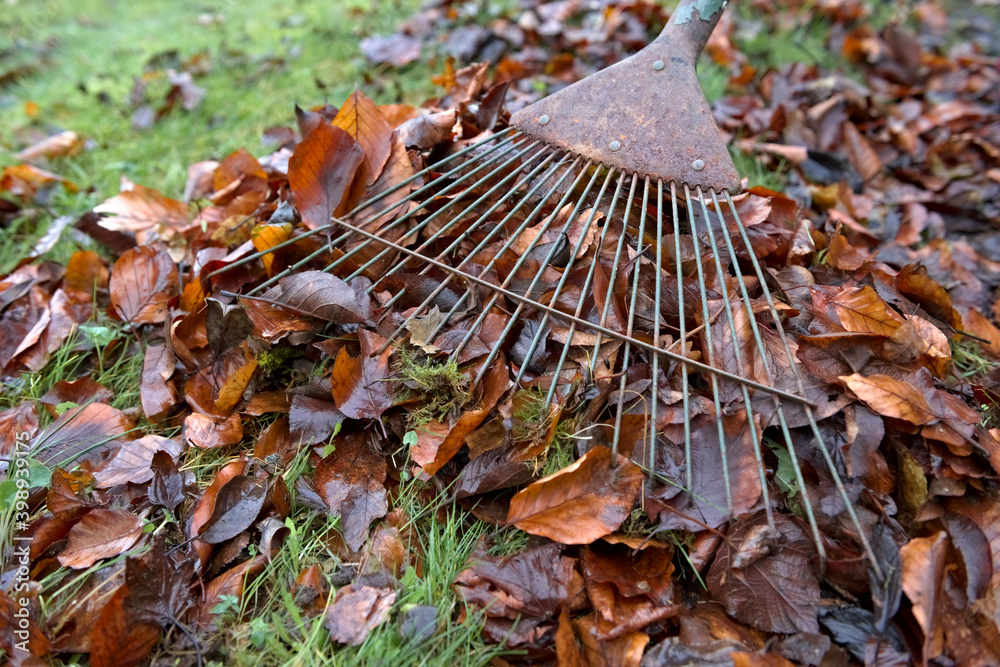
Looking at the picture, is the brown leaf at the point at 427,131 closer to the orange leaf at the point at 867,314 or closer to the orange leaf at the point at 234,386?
the orange leaf at the point at 234,386

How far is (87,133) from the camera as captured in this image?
2.51m

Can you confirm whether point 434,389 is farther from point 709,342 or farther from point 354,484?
point 709,342

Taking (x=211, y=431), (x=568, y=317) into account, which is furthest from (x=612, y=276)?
(x=211, y=431)

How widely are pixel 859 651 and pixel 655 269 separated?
2.74 ft

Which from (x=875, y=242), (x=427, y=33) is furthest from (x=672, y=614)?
(x=427, y=33)

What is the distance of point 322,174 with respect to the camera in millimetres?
1550

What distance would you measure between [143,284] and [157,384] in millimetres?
348

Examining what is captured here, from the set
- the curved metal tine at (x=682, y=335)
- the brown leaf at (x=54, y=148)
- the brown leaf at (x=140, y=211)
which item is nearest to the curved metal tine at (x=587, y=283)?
the curved metal tine at (x=682, y=335)

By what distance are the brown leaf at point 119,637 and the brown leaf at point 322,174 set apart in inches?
36.4

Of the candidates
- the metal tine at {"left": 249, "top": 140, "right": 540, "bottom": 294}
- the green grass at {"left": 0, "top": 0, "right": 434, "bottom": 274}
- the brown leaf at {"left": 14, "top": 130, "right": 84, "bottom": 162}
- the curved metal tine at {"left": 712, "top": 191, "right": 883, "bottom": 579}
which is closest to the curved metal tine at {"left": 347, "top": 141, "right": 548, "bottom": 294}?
the metal tine at {"left": 249, "top": 140, "right": 540, "bottom": 294}

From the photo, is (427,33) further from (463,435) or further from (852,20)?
(463,435)

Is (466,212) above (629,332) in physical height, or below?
above

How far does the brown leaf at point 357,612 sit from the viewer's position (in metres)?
1.04

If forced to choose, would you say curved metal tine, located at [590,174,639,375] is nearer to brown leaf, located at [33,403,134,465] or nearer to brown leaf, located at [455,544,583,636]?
brown leaf, located at [455,544,583,636]
